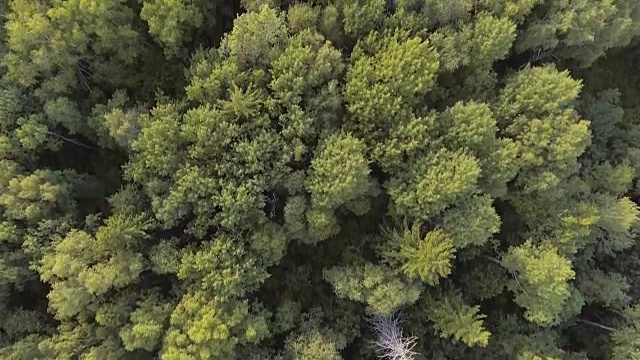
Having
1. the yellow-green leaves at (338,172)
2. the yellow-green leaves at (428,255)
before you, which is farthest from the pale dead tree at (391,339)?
the yellow-green leaves at (338,172)

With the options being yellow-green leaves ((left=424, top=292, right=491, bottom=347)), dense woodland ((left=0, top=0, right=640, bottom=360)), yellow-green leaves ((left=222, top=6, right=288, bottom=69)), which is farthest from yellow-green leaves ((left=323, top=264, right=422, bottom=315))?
yellow-green leaves ((left=222, top=6, right=288, bottom=69))

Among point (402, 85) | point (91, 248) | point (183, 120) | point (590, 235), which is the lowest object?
point (590, 235)

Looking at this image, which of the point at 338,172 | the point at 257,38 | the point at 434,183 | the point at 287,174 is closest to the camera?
Result: the point at 338,172

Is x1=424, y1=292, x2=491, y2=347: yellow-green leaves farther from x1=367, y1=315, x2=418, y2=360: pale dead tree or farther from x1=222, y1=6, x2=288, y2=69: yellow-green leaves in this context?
x1=222, y1=6, x2=288, y2=69: yellow-green leaves

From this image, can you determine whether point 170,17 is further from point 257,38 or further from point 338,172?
point 338,172

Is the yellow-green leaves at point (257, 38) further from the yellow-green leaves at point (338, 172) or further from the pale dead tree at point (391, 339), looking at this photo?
the pale dead tree at point (391, 339)

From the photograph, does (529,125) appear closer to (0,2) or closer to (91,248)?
(91,248)

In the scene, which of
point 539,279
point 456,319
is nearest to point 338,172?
point 456,319

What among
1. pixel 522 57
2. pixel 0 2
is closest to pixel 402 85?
pixel 522 57
